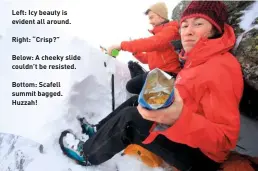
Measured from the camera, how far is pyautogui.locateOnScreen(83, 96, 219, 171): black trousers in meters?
1.23

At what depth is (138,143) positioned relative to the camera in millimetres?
1323

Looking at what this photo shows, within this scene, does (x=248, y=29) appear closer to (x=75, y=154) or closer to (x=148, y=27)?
(x=148, y=27)

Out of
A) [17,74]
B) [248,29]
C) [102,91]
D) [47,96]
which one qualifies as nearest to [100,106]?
[102,91]

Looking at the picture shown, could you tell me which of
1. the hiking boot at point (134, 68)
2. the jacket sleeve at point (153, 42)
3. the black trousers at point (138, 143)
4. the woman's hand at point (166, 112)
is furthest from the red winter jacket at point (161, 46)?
the woman's hand at point (166, 112)

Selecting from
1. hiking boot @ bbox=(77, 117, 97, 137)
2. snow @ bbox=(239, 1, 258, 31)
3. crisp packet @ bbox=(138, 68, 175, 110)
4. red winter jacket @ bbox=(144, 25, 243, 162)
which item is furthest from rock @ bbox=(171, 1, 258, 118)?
hiking boot @ bbox=(77, 117, 97, 137)

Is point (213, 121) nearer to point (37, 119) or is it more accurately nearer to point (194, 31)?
point (194, 31)

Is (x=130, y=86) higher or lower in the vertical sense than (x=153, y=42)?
lower

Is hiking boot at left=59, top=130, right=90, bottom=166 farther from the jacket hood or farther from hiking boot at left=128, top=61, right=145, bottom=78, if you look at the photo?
the jacket hood

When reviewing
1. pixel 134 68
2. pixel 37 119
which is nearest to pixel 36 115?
pixel 37 119

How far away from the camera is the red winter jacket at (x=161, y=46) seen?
6.32 ft

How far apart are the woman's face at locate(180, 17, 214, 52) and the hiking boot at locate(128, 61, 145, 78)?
89 cm

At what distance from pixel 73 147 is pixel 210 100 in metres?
0.84

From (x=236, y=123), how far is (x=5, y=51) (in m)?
1.25

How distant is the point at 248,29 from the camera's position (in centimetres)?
147
